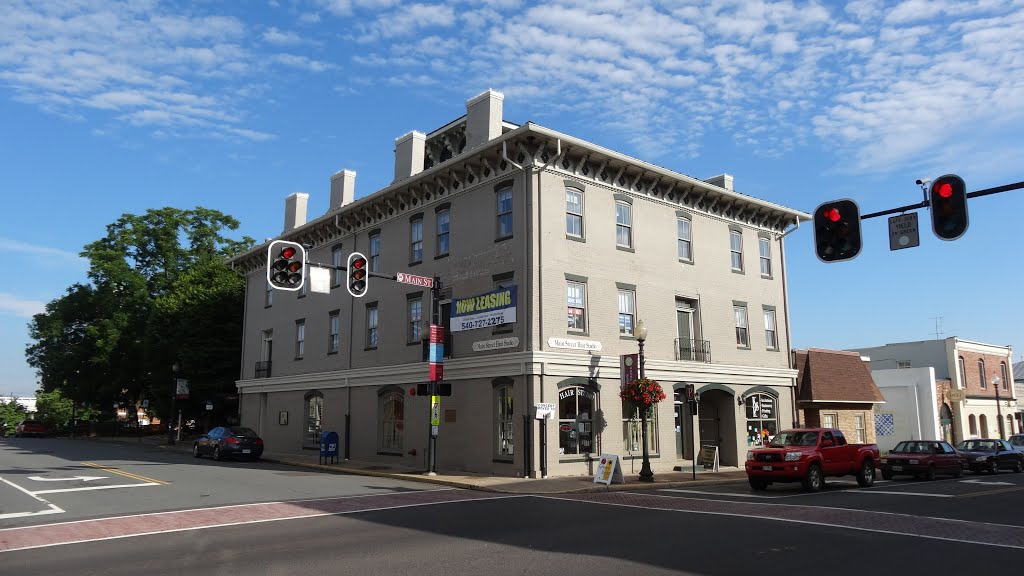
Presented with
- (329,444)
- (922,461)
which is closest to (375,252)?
(329,444)

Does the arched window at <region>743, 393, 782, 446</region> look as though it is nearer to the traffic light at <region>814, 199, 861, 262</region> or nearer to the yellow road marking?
the traffic light at <region>814, 199, 861, 262</region>

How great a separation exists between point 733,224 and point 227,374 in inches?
1223

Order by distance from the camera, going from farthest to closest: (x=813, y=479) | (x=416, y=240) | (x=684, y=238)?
(x=416, y=240)
(x=684, y=238)
(x=813, y=479)

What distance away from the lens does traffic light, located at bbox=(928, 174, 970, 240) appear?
10.6 meters

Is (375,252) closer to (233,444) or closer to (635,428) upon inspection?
(233,444)

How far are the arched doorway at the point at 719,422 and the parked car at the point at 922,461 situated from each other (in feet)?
17.5

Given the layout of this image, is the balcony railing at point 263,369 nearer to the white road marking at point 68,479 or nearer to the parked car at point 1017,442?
the white road marking at point 68,479

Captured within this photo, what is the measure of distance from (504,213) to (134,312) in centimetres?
4014

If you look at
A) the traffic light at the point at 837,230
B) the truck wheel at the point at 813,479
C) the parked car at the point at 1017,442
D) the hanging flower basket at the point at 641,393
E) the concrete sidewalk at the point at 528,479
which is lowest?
the concrete sidewalk at the point at 528,479

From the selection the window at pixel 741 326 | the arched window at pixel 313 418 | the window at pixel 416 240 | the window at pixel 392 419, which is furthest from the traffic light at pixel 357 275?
the window at pixel 741 326

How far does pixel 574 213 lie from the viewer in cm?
2466

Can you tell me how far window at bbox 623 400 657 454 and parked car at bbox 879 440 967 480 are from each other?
7463 mm

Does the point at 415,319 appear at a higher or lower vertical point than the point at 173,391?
higher

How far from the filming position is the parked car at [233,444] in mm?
30625
